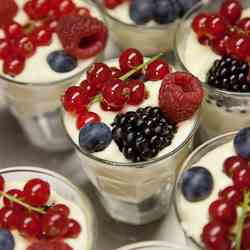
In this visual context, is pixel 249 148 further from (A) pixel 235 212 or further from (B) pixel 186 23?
(B) pixel 186 23

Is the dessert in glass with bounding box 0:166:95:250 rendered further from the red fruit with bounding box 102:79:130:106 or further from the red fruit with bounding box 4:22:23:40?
the red fruit with bounding box 4:22:23:40

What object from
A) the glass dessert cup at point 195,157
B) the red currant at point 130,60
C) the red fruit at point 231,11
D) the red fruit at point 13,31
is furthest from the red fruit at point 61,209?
the red fruit at point 231,11

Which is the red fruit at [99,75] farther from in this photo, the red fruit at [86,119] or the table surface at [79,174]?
the table surface at [79,174]

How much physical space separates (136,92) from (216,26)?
0.31 metres

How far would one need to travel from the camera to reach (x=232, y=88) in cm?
131

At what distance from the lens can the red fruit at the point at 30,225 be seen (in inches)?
45.3

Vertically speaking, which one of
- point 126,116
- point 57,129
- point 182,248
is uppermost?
point 126,116

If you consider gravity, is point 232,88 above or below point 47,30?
below

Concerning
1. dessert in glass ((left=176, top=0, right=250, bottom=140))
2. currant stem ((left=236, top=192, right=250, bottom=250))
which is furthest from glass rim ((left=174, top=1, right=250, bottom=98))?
currant stem ((left=236, top=192, right=250, bottom=250))

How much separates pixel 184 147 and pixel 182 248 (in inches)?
9.0

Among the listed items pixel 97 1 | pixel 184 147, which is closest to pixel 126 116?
pixel 184 147

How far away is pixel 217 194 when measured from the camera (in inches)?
44.6

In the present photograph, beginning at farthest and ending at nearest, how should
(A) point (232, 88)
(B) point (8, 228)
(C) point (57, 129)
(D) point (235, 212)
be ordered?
(C) point (57, 129), (A) point (232, 88), (B) point (8, 228), (D) point (235, 212)

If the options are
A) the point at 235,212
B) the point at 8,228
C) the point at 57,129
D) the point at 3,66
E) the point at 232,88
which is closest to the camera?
the point at 235,212
